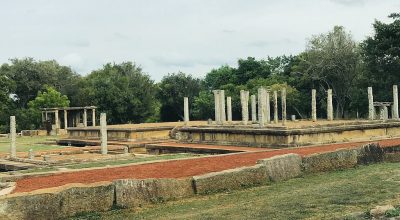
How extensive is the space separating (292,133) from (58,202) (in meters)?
14.6

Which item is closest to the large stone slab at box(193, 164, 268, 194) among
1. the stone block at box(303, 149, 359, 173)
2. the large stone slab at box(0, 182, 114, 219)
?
the stone block at box(303, 149, 359, 173)

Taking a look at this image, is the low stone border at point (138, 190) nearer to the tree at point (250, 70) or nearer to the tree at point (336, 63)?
the tree at point (336, 63)

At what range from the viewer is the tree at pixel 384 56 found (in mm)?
40969

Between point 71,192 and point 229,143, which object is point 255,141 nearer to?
point 229,143

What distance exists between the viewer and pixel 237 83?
62719 mm

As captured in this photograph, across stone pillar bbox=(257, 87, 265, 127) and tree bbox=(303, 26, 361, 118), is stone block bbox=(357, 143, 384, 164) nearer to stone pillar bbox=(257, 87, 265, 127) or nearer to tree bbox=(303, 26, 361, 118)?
stone pillar bbox=(257, 87, 265, 127)

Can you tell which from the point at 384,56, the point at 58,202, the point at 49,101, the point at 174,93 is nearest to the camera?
the point at 58,202

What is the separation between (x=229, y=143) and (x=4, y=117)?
121ft

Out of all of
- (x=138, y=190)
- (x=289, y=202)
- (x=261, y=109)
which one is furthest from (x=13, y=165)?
(x=289, y=202)

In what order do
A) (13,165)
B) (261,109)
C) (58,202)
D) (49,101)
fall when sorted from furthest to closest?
(49,101) → (261,109) → (13,165) → (58,202)

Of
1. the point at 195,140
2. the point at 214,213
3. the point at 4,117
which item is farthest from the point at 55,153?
the point at 4,117

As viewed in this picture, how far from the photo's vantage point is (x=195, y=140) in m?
28.0

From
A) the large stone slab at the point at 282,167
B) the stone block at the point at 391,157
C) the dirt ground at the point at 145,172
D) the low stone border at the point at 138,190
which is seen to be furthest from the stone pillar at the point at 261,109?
the large stone slab at the point at 282,167

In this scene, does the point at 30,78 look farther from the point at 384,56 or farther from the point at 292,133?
the point at 292,133
